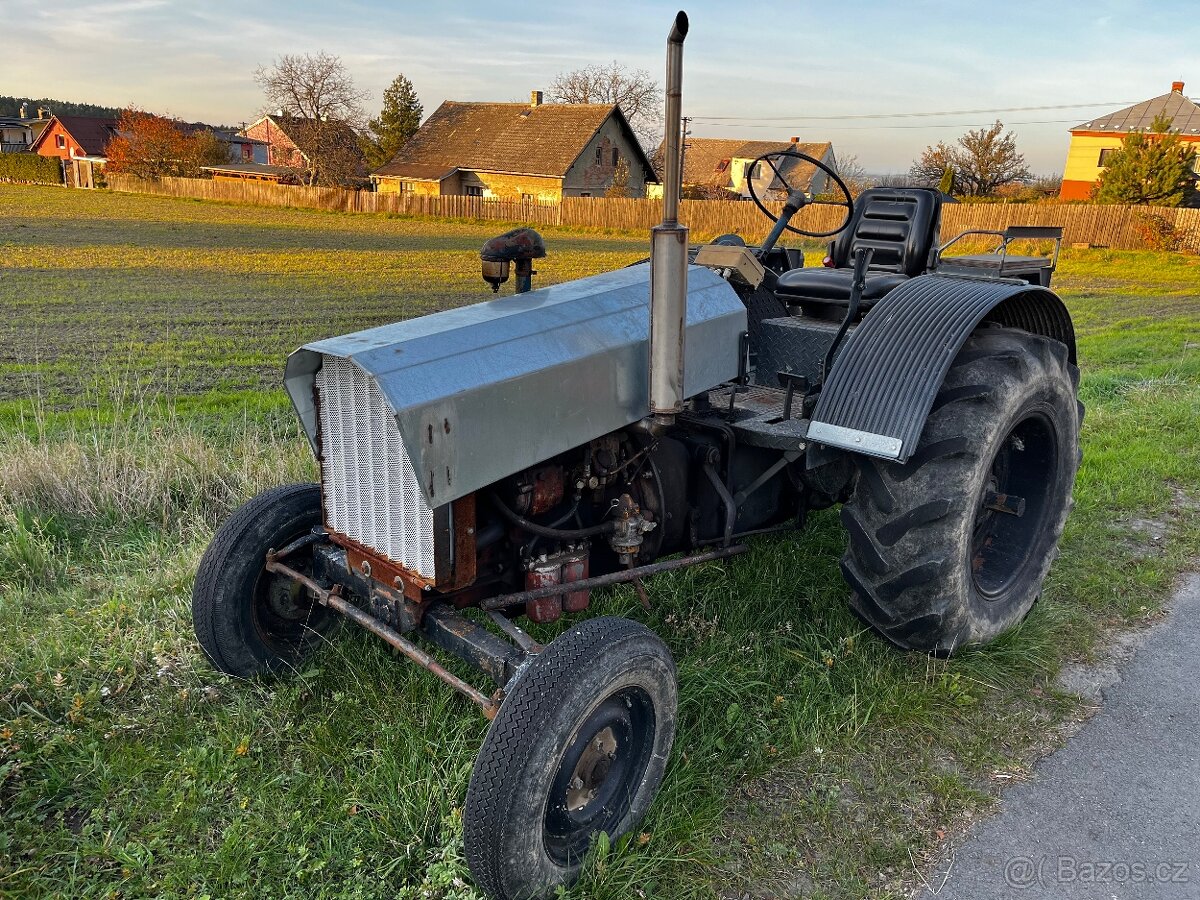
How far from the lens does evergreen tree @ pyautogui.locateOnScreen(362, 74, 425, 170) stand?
4716cm

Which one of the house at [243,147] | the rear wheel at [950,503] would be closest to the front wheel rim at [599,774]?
the rear wheel at [950,503]

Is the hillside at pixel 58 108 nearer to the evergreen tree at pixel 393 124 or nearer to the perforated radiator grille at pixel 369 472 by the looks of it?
the evergreen tree at pixel 393 124

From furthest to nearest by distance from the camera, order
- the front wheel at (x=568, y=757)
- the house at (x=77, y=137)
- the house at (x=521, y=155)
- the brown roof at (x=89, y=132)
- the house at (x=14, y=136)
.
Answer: the house at (x=14, y=136) < the brown roof at (x=89, y=132) < the house at (x=77, y=137) < the house at (x=521, y=155) < the front wheel at (x=568, y=757)

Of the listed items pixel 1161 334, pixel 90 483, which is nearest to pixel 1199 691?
pixel 90 483

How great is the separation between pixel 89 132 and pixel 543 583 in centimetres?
7781

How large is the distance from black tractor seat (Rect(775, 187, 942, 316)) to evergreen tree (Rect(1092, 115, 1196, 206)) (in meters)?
27.3

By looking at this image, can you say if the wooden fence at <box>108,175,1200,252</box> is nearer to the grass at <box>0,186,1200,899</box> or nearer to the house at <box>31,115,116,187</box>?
the grass at <box>0,186,1200,899</box>

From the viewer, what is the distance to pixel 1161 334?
10.7 meters

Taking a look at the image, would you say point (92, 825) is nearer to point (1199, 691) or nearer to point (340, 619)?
point (340, 619)

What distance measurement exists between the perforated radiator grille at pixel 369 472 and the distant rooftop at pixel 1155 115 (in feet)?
148

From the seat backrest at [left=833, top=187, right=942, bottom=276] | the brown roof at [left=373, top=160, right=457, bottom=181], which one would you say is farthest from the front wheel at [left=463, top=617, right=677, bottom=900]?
the brown roof at [left=373, top=160, right=457, bottom=181]

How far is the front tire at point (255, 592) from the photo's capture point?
9.00 ft

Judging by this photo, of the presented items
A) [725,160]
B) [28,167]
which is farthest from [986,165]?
[28,167]

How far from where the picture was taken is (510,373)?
217 centimetres
